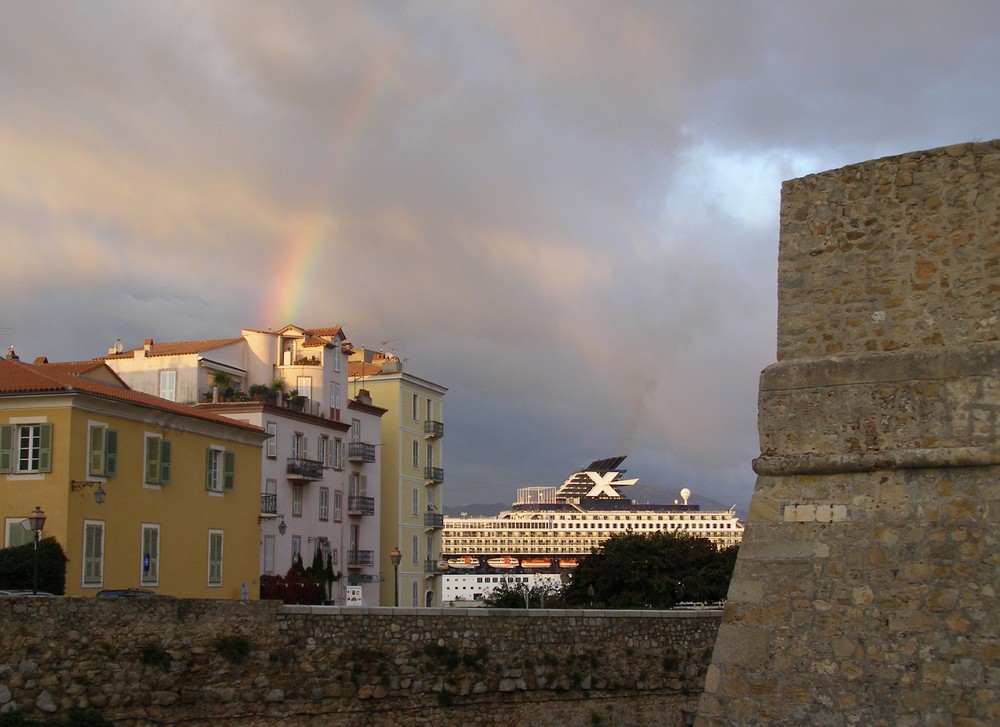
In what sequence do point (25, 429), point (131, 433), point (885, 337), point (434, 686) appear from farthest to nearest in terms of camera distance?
point (131, 433)
point (25, 429)
point (434, 686)
point (885, 337)

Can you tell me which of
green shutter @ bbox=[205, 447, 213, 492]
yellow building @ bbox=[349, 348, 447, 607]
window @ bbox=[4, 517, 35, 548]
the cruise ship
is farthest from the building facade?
the cruise ship

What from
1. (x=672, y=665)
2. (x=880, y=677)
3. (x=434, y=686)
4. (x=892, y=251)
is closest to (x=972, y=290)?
(x=892, y=251)

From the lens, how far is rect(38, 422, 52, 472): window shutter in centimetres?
2998

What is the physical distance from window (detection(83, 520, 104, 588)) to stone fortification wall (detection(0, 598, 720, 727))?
1101cm

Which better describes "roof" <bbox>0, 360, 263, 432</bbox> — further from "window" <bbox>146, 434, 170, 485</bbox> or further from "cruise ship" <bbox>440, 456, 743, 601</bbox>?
"cruise ship" <bbox>440, 456, 743, 601</bbox>

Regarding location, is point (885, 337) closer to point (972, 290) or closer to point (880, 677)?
point (972, 290)

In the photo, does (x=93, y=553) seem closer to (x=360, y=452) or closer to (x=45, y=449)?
(x=45, y=449)

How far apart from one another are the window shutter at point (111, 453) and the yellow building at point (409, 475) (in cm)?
2902

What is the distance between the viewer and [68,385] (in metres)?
30.3

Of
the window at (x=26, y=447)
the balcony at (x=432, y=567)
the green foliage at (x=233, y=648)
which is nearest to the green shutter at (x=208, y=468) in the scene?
the window at (x=26, y=447)

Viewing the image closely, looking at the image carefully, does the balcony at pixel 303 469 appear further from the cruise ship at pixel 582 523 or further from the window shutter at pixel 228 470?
the cruise ship at pixel 582 523

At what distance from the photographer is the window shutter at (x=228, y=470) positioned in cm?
3716

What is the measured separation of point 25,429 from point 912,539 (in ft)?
88.2

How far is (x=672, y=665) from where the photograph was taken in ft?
84.2
